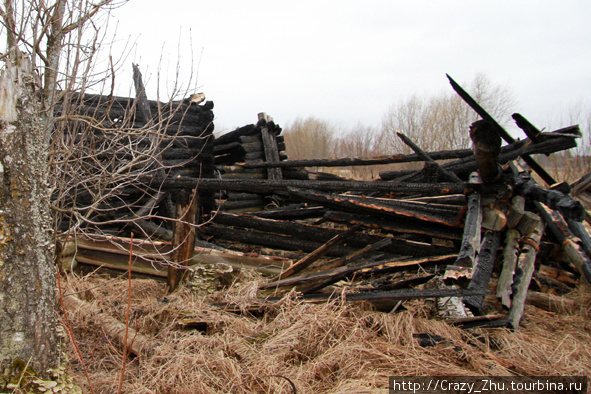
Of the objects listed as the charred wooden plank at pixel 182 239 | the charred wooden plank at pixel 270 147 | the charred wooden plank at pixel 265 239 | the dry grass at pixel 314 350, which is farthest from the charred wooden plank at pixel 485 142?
the charred wooden plank at pixel 270 147

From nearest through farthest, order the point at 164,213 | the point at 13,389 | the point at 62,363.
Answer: the point at 13,389 → the point at 62,363 → the point at 164,213

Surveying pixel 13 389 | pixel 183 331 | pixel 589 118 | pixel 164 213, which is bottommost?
pixel 183 331

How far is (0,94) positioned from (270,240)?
3881 mm

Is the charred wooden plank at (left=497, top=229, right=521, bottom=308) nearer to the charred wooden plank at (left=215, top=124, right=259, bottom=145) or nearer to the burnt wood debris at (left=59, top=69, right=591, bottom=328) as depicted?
the burnt wood debris at (left=59, top=69, right=591, bottom=328)

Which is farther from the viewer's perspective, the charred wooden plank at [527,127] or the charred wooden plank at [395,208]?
the charred wooden plank at [527,127]

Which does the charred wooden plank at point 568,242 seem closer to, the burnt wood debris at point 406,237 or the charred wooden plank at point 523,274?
the burnt wood debris at point 406,237

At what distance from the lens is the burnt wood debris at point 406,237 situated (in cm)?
359

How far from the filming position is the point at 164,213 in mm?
7270

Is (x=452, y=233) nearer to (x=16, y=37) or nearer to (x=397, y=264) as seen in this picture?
(x=397, y=264)

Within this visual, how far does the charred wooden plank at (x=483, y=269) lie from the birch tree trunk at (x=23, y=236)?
2.98 metres

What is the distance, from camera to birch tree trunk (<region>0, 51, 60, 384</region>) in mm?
2242

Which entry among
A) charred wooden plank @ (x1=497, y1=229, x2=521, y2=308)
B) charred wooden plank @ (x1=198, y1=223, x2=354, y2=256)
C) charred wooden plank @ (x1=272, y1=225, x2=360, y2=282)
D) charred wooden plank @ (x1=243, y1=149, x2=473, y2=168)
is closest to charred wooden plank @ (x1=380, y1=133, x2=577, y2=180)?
charred wooden plank @ (x1=243, y1=149, x2=473, y2=168)

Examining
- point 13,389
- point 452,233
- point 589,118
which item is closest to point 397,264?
point 452,233

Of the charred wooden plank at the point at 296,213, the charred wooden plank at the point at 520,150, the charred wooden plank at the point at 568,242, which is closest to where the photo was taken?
the charred wooden plank at the point at 568,242
